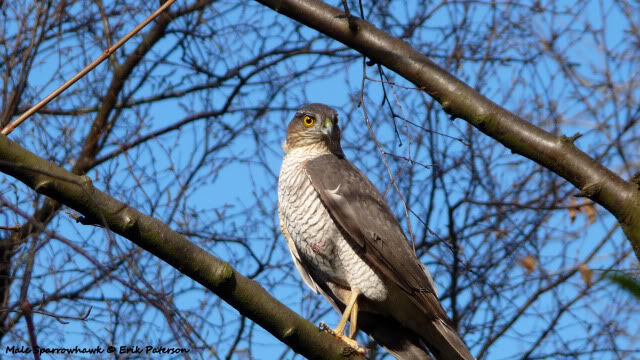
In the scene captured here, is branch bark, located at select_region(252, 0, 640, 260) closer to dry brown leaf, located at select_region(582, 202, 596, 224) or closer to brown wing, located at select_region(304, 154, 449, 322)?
brown wing, located at select_region(304, 154, 449, 322)

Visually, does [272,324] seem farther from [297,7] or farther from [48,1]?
[48,1]

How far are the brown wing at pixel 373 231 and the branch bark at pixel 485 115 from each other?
1.24 m

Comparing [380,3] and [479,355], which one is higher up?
[380,3]

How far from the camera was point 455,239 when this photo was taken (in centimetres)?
689

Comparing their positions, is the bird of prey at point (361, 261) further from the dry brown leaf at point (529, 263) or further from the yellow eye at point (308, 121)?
the dry brown leaf at point (529, 263)

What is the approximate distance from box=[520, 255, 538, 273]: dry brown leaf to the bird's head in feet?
7.98

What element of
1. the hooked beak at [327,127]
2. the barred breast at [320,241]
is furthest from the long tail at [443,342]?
the hooked beak at [327,127]

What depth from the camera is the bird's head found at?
5.48 meters

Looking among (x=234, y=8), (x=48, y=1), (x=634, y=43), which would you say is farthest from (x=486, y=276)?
(x=48, y=1)

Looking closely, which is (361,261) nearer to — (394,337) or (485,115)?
(394,337)

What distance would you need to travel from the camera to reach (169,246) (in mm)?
2852

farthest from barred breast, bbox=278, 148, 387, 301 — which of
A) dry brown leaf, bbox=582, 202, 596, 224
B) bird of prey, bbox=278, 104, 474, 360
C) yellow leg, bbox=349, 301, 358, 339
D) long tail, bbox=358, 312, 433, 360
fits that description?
dry brown leaf, bbox=582, 202, 596, 224

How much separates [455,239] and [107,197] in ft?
15.3

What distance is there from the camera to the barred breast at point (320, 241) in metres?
4.49
